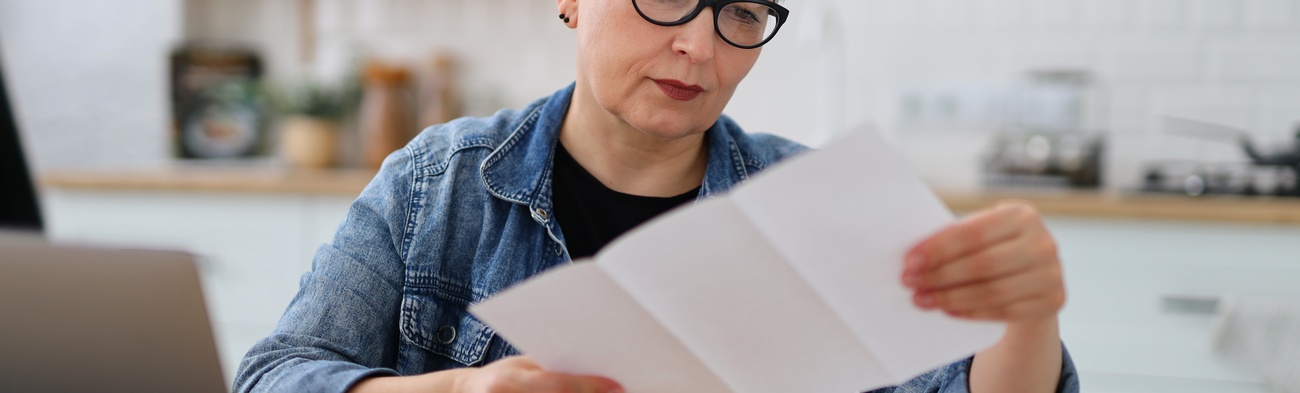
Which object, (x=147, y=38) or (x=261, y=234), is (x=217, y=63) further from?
(x=261, y=234)

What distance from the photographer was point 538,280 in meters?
0.60

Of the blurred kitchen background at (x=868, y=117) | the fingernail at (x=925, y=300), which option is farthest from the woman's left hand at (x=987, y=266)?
the blurred kitchen background at (x=868, y=117)

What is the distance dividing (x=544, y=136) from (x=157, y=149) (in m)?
2.33

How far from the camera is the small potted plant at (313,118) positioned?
2855 millimetres

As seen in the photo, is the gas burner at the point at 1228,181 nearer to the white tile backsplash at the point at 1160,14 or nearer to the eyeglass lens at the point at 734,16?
the white tile backsplash at the point at 1160,14

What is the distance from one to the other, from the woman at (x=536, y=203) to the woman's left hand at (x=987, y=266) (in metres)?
0.11

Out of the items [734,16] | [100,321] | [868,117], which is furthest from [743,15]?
[868,117]

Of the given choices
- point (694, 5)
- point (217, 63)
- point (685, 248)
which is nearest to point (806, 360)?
point (685, 248)

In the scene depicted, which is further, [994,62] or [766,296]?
[994,62]

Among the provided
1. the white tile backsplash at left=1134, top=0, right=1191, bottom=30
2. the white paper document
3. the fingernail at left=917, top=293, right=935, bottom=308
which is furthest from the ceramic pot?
the fingernail at left=917, top=293, right=935, bottom=308

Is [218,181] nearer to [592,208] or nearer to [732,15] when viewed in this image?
Answer: [592,208]

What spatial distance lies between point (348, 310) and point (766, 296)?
0.46m

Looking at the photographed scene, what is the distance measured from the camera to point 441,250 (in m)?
1.04

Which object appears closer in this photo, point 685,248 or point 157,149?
point 685,248
